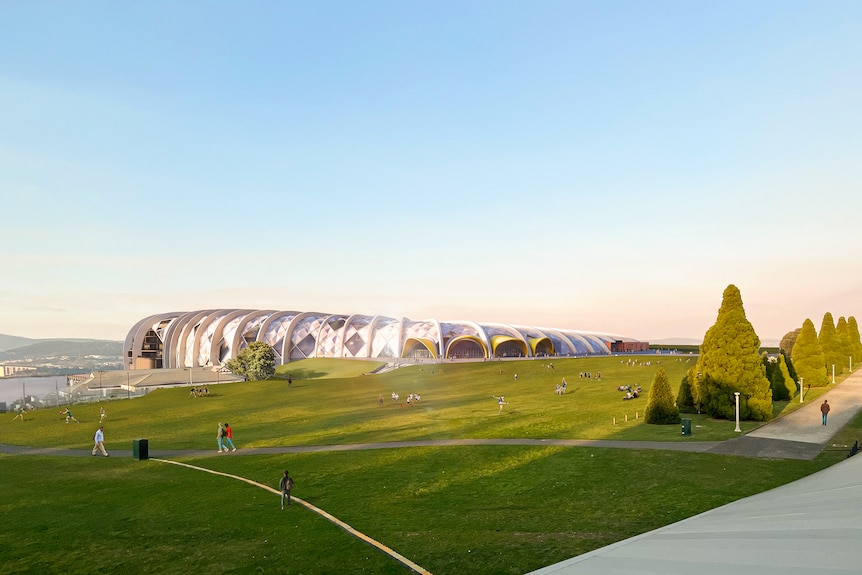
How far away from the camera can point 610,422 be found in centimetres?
3212

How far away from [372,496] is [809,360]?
50981 millimetres

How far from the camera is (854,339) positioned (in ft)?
259

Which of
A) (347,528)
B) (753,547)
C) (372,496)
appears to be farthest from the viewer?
(372,496)

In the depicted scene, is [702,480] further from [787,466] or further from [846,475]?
[846,475]

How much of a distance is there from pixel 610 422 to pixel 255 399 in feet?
118

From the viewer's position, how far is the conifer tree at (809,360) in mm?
51188

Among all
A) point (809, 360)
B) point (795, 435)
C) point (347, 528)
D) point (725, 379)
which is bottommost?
point (795, 435)

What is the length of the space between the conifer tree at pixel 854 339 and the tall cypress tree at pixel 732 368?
59599mm

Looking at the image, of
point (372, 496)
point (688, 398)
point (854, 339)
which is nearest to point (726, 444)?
point (688, 398)

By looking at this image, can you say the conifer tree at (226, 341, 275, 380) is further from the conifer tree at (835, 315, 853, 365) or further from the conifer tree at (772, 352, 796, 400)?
the conifer tree at (835, 315, 853, 365)

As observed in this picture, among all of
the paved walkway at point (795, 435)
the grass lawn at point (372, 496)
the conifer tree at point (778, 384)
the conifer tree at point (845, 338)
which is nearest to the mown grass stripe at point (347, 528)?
the grass lawn at point (372, 496)

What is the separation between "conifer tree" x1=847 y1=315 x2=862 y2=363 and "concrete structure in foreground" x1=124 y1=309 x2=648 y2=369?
42175 mm

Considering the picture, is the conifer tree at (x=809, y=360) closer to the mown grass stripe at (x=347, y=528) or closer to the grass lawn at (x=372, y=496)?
the grass lawn at (x=372, y=496)

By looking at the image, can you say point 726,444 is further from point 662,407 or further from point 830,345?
point 830,345
